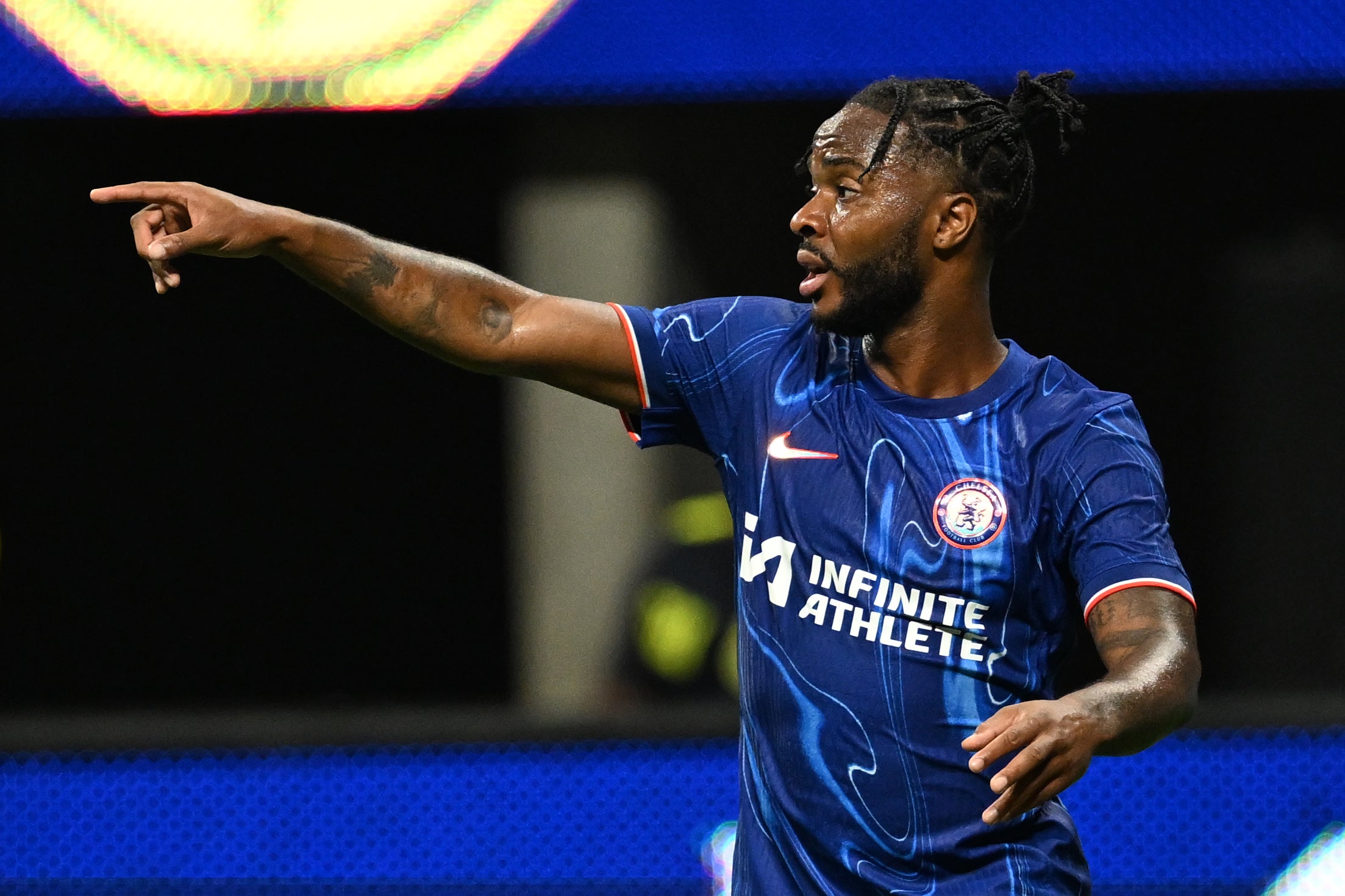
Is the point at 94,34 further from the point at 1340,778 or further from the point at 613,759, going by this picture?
the point at 1340,778

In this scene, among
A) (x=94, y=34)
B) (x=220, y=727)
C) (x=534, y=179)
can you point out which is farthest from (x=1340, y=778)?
(x=94, y=34)

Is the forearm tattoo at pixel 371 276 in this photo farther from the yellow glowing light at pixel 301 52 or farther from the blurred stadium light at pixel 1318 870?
the blurred stadium light at pixel 1318 870

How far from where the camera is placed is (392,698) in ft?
13.8

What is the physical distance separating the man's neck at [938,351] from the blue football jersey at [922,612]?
4 centimetres

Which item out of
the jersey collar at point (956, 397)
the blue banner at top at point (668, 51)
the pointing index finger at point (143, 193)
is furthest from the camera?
the blue banner at top at point (668, 51)

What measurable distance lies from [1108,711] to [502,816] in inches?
95.9

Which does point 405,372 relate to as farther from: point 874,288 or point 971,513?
point 971,513

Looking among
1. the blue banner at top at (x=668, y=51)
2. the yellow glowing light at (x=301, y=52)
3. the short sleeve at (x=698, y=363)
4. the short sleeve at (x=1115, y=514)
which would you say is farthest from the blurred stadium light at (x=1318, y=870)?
the yellow glowing light at (x=301, y=52)

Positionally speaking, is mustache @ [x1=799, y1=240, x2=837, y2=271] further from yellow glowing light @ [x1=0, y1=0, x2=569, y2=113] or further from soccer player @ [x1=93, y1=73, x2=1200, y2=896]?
yellow glowing light @ [x1=0, y1=0, x2=569, y2=113]

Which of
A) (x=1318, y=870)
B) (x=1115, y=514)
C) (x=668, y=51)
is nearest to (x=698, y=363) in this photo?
(x=1115, y=514)

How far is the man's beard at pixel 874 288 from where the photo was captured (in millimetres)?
2203

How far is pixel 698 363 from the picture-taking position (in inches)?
90.9

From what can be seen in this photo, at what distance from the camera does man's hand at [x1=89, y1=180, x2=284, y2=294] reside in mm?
2045

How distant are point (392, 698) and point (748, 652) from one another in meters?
2.21
